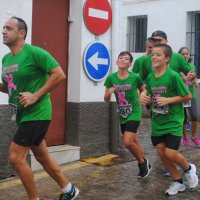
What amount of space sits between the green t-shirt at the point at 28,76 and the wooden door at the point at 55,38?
2005mm

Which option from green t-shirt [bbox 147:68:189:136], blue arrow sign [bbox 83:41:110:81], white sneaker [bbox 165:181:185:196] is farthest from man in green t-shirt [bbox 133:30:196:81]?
→ white sneaker [bbox 165:181:185:196]

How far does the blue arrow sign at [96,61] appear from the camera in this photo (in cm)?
700

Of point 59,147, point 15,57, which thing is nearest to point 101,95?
point 59,147

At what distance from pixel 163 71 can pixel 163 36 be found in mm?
769

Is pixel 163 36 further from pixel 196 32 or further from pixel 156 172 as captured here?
pixel 196 32

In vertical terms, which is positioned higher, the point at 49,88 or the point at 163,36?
the point at 163,36

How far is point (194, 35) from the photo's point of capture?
12.4 meters

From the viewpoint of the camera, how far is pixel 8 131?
5969 mm

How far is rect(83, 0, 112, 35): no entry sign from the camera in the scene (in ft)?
22.9

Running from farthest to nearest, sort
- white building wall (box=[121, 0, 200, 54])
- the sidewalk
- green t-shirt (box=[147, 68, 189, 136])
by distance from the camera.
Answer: white building wall (box=[121, 0, 200, 54]), the sidewalk, green t-shirt (box=[147, 68, 189, 136])

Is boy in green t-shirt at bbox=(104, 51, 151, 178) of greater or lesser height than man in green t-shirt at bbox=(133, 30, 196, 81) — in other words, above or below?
below

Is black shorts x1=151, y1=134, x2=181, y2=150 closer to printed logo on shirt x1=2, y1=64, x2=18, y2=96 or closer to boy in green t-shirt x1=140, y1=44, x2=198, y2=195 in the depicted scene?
boy in green t-shirt x1=140, y1=44, x2=198, y2=195

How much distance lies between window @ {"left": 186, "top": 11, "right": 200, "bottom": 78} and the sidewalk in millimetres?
5794

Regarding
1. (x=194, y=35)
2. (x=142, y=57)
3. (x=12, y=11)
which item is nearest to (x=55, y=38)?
(x=12, y=11)
